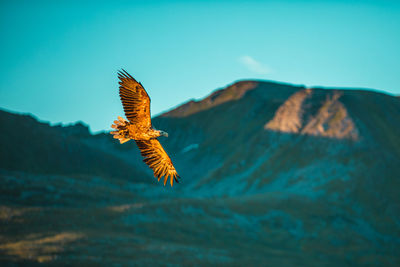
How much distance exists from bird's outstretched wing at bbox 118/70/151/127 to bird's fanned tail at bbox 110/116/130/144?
22cm

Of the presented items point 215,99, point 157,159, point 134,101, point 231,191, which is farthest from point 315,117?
point 134,101

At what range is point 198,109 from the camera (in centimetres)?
18212

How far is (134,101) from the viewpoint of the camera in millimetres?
13711

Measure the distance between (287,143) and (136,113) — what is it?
126 meters

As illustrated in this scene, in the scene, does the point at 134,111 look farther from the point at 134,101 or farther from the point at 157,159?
the point at 157,159

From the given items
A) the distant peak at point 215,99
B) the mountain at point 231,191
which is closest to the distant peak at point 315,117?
the mountain at point 231,191

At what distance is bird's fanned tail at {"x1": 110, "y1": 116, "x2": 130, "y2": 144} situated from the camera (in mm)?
13367

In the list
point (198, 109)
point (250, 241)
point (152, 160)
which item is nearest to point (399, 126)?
point (250, 241)

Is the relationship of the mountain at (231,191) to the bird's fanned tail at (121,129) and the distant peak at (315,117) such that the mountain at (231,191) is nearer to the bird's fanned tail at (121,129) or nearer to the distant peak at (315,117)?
the distant peak at (315,117)

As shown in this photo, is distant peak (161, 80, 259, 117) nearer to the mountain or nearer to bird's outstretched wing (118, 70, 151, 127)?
the mountain

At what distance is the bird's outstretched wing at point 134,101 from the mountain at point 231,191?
42530mm

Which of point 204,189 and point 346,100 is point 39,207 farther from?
point 346,100

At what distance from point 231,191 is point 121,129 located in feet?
375

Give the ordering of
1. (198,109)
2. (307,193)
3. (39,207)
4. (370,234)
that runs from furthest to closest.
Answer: (198,109)
(307,193)
(370,234)
(39,207)
